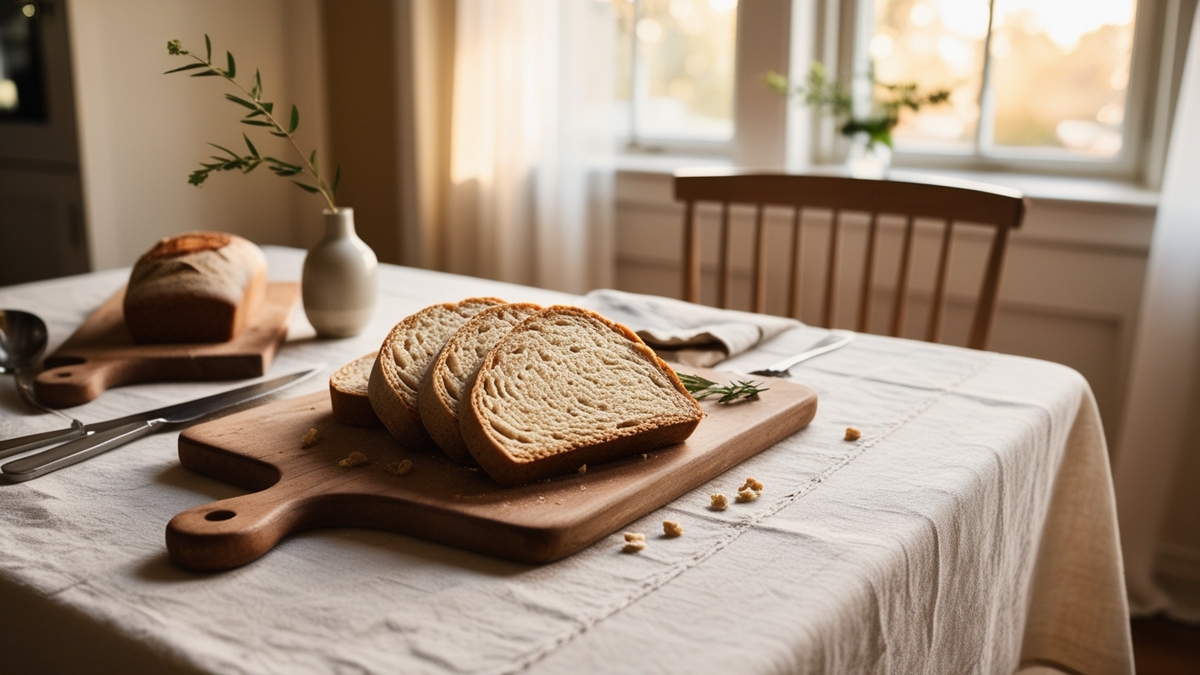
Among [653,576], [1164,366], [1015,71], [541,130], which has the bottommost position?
[1164,366]

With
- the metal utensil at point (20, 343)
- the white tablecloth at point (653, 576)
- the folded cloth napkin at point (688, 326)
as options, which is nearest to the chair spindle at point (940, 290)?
the folded cloth napkin at point (688, 326)

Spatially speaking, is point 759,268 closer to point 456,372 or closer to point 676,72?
point 456,372

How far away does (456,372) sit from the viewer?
2.65ft

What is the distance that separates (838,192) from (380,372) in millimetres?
1102

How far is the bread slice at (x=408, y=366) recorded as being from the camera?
2.60ft

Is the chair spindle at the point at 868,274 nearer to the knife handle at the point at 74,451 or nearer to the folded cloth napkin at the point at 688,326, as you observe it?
the folded cloth napkin at the point at 688,326

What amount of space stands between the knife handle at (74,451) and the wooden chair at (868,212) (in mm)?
1098

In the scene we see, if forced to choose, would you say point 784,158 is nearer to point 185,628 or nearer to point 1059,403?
point 1059,403

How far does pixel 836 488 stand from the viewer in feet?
2.57

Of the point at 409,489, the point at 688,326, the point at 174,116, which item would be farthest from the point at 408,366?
the point at 174,116

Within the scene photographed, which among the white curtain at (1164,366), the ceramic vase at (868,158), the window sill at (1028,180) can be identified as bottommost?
the white curtain at (1164,366)

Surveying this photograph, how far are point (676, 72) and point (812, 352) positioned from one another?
1893mm

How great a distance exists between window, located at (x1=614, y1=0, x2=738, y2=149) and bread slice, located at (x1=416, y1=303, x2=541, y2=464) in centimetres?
205

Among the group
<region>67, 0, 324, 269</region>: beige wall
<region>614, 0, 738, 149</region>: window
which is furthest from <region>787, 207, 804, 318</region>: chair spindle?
<region>67, 0, 324, 269</region>: beige wall
